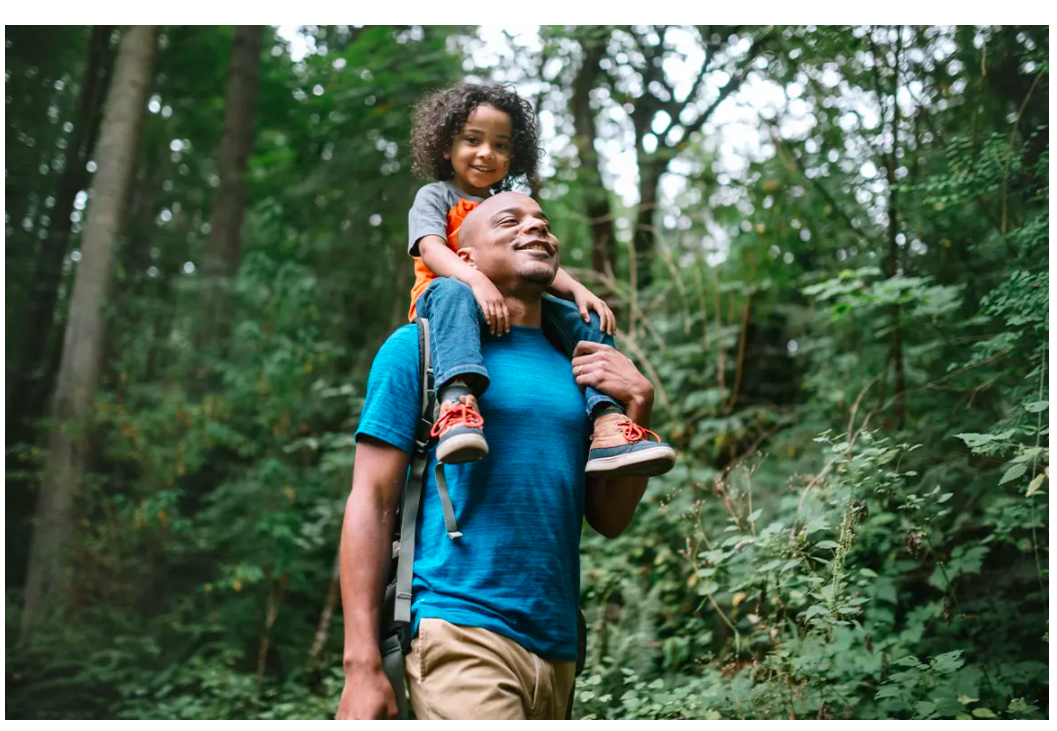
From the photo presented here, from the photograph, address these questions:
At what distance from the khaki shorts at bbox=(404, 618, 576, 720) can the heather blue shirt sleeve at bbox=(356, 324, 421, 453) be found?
50 centimetres

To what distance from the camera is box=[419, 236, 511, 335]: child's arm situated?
2.40 metres

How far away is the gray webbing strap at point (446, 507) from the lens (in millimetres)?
2109

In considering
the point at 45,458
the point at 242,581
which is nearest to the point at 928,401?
the point at 242,581

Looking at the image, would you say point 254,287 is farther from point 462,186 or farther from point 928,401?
point 928,401

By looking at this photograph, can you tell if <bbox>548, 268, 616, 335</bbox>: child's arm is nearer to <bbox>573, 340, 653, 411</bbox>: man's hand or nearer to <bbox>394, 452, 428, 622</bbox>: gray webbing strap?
<bbox>573, 340, 653, 411</bbox>: man's hand

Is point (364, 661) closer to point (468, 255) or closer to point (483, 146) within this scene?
point (468, 255)

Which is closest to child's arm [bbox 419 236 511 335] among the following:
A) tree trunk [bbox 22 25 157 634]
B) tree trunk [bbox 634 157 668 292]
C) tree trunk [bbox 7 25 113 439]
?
tree trunk [bbox 634 157 668 292]

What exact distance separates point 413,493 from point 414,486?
0.06 feet

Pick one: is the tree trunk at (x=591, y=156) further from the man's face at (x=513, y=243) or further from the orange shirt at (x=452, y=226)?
the man's face at (x=513, y=243)

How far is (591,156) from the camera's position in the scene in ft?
28.1

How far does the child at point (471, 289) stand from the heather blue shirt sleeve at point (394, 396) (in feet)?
0.28

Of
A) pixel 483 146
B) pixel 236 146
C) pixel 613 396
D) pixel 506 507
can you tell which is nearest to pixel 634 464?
pixel 613 396

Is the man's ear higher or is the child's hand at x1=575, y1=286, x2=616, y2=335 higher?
the man's ear
